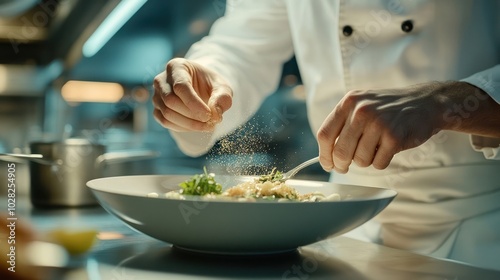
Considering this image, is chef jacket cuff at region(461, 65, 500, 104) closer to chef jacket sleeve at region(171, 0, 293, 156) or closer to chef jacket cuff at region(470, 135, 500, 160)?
chef jacket cuff at region(470, 135, 500, 160)

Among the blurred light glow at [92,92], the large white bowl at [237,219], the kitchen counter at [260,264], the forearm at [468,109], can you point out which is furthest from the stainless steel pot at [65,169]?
the blurred light glow at [92,92]

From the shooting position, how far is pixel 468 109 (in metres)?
0.77

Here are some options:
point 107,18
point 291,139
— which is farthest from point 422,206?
point 291,139

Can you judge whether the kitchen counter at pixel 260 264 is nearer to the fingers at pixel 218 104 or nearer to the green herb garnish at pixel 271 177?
the green herb garnish at pixel 271 177

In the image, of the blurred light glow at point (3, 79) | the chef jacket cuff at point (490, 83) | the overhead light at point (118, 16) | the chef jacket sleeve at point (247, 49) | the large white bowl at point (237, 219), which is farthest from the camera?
the blurred light glow at point (3, 79)

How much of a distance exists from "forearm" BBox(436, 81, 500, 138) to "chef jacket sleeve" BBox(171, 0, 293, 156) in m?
0.52

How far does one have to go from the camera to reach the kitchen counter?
55cm

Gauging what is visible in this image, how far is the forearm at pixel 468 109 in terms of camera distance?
29.5 inches

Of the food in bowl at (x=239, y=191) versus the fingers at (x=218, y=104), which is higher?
the fingers at (x=218, y=104)

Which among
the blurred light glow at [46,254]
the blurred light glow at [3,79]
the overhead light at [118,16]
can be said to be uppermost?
the overhead light at [118,16]

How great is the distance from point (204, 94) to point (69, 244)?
452mm

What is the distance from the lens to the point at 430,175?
97 cm

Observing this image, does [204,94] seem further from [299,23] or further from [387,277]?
[387,277]

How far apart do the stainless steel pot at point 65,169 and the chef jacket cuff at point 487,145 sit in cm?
61
